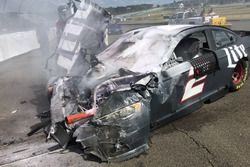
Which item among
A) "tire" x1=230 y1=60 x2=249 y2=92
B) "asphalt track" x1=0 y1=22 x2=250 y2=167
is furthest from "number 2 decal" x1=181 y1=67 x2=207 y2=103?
"tire" x1=230 y1=60 x2=249 y2=92

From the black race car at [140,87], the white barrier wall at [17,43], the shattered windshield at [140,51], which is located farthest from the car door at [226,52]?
the white barrier wall at [17,43]

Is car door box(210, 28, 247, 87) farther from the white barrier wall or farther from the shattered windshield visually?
the white barrier wall

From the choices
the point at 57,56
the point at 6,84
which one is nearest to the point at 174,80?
the point at 57,56

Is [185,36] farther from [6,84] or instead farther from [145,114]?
[6,84]

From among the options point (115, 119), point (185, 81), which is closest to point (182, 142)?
point (185, 81)

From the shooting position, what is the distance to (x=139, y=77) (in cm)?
388

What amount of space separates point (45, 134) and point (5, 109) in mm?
2239

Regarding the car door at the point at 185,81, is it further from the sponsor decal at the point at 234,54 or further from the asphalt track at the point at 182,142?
the sponsor decal at the point at 234,54

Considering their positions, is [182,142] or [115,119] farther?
[182,142]

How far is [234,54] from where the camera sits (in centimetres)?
528

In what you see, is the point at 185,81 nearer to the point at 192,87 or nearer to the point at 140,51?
the point at 192,87

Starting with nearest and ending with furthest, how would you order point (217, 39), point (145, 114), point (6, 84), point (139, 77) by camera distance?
point (145, 114), point (139, 77), point (217, 39), point (6, 84)

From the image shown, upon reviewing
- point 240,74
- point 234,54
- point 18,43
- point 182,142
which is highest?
point 234,54

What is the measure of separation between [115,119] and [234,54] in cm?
305
